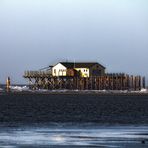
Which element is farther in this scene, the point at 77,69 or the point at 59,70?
the point at 77,69

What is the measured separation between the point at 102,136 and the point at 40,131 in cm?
489

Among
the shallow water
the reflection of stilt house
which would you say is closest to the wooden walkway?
the reflection of stilt house

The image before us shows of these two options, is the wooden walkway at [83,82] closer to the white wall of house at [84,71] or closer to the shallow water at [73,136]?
the white wall of house at [84,71]

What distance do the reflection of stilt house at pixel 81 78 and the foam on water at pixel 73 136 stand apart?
115091mm

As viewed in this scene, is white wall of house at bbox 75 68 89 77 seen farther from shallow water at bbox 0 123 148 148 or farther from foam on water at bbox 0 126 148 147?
foam on water at bbox 0 126 148 147

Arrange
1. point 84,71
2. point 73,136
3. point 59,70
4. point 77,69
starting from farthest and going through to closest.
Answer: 1. point 84,71
2. point 77,69
3. point 59,70
4. point 73,136

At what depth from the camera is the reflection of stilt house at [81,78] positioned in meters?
167

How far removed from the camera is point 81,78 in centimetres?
16988

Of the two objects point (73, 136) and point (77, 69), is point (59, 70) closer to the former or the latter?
point (77, 69)

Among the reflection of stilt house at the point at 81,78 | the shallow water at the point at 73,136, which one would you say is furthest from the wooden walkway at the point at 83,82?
the shallow water at the point at 73,136

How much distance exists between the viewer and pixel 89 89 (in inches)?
7013

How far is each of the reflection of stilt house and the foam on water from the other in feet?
378

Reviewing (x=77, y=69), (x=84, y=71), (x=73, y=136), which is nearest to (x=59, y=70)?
(x=77, y=69)

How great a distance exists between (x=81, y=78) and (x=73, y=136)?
12600cm
